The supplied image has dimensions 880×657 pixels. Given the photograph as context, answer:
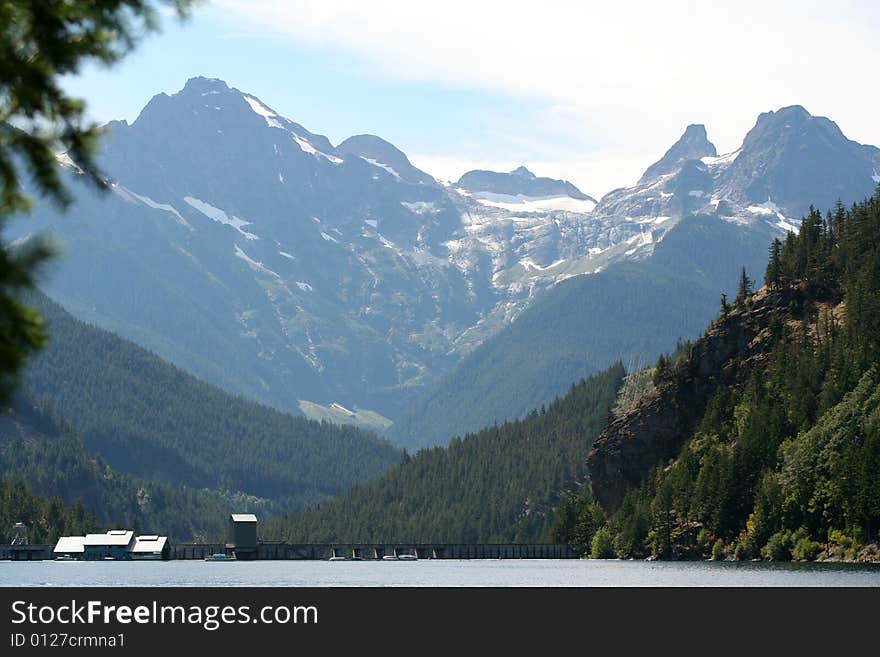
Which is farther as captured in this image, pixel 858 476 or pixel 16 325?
pixel 858 476
